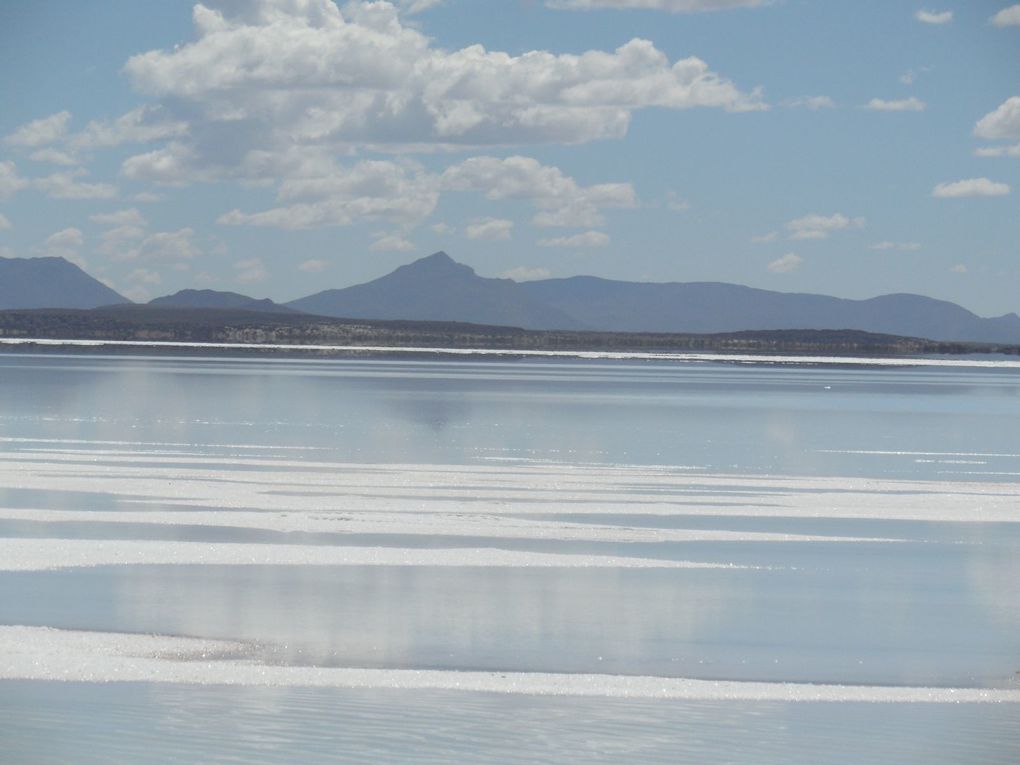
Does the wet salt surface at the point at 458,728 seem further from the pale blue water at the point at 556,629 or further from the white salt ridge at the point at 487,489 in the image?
the white salt ridge at the point at 487,489

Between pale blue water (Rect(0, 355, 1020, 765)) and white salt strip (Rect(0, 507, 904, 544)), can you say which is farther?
white salt strip (Rect(0, 507, 904, 544))

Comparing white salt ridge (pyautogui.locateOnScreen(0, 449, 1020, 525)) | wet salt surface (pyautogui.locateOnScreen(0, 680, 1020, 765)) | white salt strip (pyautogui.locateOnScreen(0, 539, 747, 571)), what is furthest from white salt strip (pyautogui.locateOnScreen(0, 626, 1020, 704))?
white salt ridge (pyautogui.locateOnScreen(0, 449, 1020, 525))

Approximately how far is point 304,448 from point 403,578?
16.7 m

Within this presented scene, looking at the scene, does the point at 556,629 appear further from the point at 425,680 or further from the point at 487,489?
the point at 487,489

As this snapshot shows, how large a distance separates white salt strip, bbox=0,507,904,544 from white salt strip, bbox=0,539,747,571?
4.62ft

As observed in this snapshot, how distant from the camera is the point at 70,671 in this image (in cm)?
1238

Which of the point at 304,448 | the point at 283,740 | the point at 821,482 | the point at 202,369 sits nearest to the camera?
the point at 283,740

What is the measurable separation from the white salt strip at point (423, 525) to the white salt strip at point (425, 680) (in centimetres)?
704

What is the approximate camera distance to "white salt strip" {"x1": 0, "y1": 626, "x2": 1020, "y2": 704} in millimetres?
12000

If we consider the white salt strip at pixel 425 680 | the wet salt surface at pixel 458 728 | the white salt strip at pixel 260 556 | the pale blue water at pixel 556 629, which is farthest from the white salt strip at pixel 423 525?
the wet salt surface at pixel 458 728

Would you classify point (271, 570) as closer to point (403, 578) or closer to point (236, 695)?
point (403, 578)

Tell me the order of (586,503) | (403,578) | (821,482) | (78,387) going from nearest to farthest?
1. (403,578)
2. (586,503)
3. (821,482)
4. (78,387)

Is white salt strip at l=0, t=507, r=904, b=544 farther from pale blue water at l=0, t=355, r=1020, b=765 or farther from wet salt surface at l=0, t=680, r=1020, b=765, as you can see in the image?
wet salt surface at l=0, t=680, r=1020, b=765

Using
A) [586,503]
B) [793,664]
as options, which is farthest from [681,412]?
[793,664]
